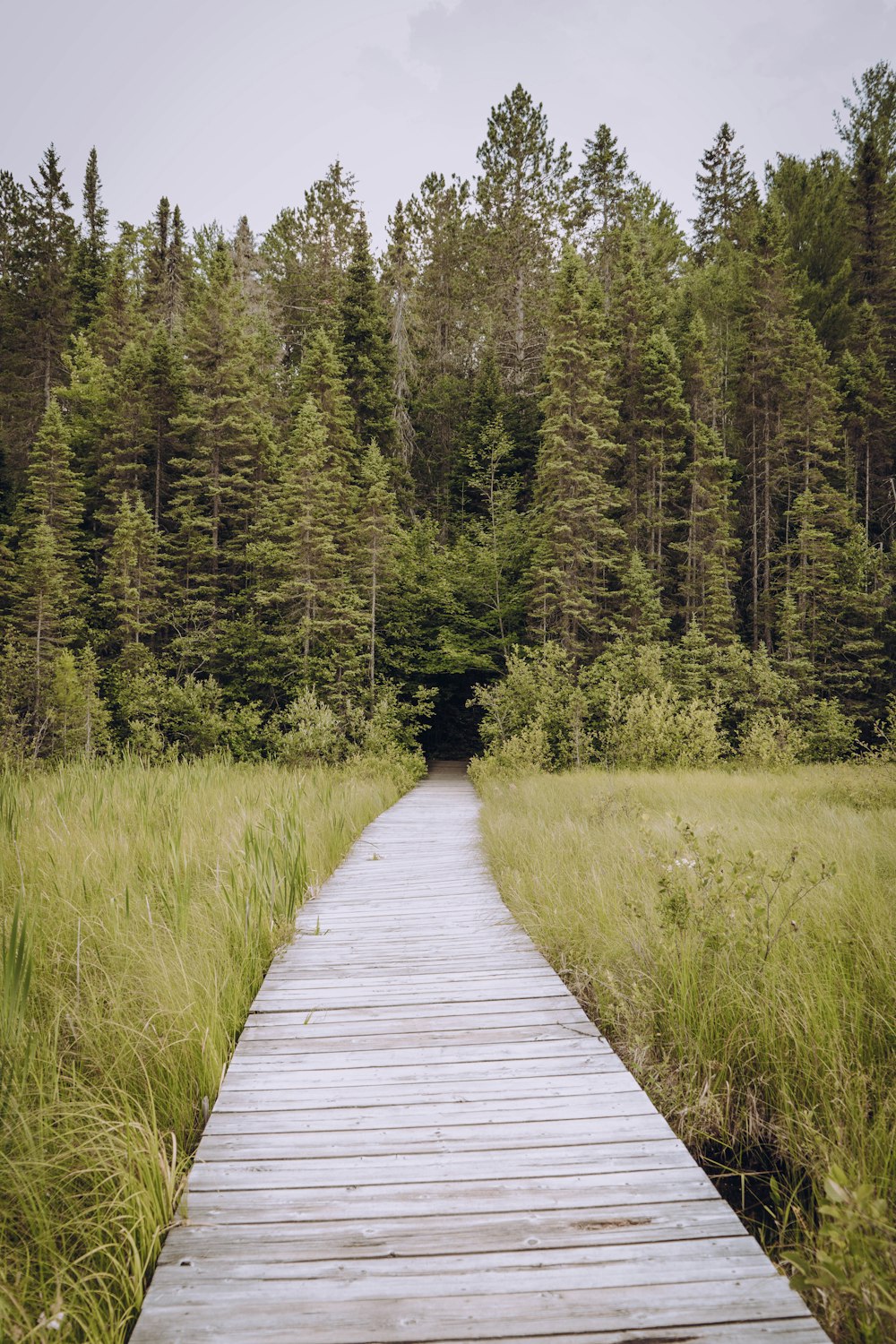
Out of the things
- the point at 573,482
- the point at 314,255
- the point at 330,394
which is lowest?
the point at 573,482

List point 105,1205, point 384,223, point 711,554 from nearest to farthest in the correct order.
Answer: point 105,1205 < point 711,554 < point 384,223

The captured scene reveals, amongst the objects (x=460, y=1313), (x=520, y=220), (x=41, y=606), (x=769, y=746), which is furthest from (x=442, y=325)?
(x=460, y=1313)

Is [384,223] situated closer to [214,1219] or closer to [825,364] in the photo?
[825,364]

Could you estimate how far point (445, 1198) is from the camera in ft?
5.81

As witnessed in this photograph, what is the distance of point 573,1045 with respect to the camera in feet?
8.68

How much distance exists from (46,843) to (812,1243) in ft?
13.5

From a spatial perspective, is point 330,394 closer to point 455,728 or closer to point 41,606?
point 41,606

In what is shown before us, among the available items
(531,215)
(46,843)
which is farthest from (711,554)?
(46,843)

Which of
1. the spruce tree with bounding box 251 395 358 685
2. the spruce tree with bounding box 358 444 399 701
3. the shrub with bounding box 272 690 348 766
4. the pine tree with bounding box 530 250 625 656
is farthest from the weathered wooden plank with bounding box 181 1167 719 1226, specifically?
the pine tree with bounding box 530 250 625 656

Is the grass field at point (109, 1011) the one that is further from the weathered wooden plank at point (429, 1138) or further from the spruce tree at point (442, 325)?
the spruce tree at point (442, 325)

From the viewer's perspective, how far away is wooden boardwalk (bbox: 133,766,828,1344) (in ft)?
4.57

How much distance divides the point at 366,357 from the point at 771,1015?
27.8 meters

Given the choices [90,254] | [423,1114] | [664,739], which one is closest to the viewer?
[423,1114]

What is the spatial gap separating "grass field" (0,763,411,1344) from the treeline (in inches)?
409
